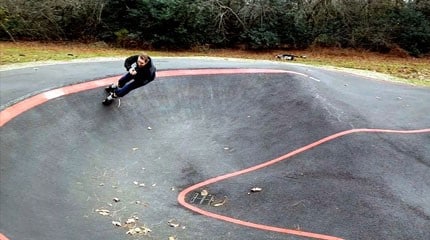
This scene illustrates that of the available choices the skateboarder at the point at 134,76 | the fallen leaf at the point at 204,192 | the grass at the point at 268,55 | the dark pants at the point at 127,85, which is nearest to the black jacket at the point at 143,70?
the skateboarder at the point at 134,76

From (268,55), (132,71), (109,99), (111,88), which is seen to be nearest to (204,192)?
(132,71)

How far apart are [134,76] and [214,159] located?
2.48 metres

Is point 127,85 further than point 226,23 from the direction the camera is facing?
No

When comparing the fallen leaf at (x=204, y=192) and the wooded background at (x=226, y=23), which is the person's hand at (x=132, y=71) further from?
the wooded background at (x=226, y=23)

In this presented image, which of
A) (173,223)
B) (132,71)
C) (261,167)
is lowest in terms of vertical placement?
(173,223)

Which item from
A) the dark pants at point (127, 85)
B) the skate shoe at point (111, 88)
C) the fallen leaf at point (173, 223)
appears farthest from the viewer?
the skate shoe at point (111, 88)

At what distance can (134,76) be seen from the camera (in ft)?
35.1

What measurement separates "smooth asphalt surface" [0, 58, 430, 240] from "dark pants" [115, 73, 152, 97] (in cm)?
46

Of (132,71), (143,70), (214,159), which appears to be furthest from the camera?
(132,71)

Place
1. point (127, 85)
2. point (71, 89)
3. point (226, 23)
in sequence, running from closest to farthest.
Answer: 1. point (127, 85)
2. point (71, 89)
3. point (226, 23)

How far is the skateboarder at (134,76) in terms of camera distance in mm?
10453

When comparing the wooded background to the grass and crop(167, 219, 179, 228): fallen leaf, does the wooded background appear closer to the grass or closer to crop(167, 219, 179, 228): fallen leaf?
the grass

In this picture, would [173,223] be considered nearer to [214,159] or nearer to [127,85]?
[214,159]

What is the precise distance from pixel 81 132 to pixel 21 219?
321 cm
